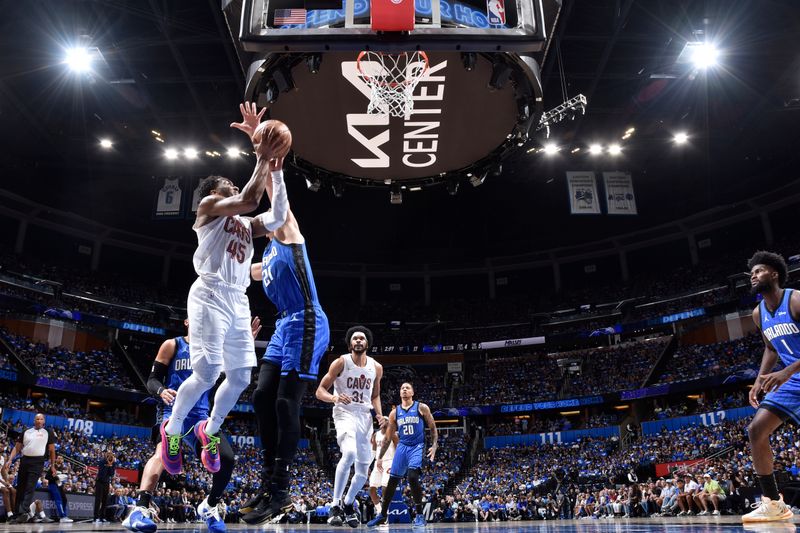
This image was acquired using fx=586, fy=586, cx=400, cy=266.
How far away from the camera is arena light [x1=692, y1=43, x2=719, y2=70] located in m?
18.5

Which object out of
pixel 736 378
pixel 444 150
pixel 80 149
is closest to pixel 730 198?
pixel 736 378

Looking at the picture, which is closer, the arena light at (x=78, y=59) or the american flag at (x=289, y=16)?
the american flag at (x=289, y=16)

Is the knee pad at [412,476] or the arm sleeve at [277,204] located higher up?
the arm sleeve at [277,204]

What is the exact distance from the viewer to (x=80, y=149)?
2505 cm

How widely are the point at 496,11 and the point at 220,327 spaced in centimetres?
524

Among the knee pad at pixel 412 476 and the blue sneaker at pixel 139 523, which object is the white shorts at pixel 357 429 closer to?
the knee pad at pixel 412 476

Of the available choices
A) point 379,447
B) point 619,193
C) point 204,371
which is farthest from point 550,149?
point 204,371

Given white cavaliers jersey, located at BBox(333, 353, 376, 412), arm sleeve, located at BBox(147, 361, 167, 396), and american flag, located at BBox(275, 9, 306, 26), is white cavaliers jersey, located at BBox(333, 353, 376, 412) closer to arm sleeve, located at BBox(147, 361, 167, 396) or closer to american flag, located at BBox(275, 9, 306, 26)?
arm sleeve, located at BBox(147, 361, 167, 396)

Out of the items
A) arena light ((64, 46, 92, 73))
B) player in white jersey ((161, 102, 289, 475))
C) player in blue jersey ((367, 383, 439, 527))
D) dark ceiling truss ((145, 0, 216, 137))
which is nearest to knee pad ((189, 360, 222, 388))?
player in white jersey ((161, 102, 289, 475))

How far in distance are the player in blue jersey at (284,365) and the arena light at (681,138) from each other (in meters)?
22.9

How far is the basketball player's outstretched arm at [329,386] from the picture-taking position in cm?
644

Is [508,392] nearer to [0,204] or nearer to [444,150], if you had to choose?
[444,150]

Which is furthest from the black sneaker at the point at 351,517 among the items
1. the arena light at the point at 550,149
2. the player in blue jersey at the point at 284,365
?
the arena light at the point at 550,149

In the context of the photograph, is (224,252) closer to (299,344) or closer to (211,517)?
(299,344)
